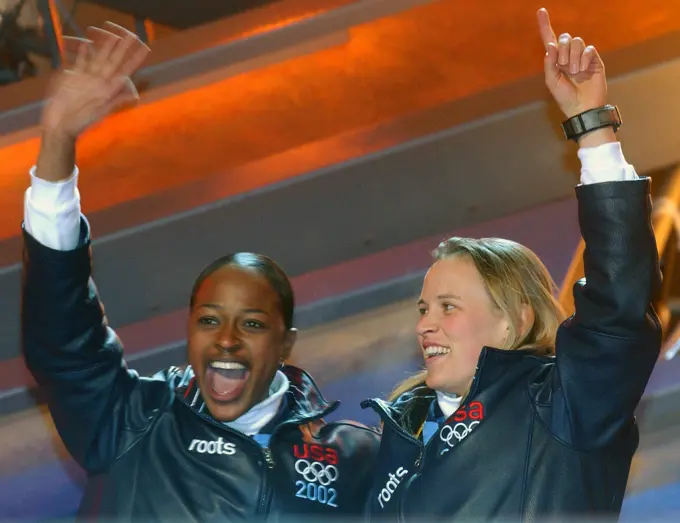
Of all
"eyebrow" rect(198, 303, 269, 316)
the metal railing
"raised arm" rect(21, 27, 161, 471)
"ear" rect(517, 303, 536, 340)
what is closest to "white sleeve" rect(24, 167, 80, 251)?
"raised arm" rect(21, 27, 161, 471)

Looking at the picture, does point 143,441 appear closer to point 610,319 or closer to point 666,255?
point 610,319

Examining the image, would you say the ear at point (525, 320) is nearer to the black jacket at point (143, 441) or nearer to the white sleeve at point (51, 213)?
the black jacket at point (143, 441)

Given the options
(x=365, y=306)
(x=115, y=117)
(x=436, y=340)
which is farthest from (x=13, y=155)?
(x=436, y=340)

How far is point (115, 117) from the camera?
2.63 meters

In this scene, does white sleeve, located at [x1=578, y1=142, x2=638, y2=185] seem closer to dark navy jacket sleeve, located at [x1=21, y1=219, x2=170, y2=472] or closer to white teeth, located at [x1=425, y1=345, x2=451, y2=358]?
white teeth, located at [x1=425, y1=345, x2=451, y2=358]

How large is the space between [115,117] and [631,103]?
53.8 inches

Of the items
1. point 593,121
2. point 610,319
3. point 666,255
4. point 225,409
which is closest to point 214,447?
point 225,409

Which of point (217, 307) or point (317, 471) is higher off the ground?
point (217, 307)

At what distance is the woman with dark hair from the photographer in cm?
161

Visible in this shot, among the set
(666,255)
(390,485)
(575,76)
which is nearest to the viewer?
(575,76)

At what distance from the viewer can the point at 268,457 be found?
1.72 metres

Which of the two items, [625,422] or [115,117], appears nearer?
[625,422]

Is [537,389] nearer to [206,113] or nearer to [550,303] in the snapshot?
[550,303]

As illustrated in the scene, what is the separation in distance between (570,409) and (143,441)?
2.48 ft
